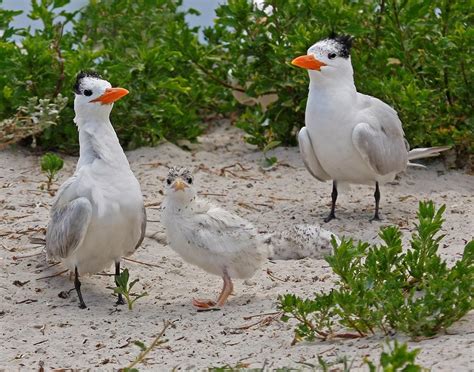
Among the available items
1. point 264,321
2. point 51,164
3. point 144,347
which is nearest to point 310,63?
point 51,164

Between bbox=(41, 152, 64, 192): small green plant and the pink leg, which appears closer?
the pink leg

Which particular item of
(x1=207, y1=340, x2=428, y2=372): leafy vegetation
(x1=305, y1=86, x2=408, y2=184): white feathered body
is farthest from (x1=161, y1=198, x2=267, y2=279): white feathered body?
(x1=305, y1=86, x2=408, y2=184): white feathered body

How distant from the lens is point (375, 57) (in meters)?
7.82

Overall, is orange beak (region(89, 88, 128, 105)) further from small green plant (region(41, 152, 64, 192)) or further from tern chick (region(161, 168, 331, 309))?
small green plant (region(41, 152, 64, 192))

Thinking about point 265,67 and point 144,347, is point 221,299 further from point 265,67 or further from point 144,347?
point 265,67

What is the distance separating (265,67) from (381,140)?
5.85 ft

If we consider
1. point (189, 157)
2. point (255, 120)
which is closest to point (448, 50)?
point (255, 120)

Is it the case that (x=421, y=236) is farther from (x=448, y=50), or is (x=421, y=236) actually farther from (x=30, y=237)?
(x=448, y=50)

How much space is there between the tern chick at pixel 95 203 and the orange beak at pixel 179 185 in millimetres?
197

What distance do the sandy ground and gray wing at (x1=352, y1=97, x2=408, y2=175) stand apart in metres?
0.35

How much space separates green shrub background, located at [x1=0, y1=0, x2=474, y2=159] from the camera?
7559 mm

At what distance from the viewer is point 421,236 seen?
456cm

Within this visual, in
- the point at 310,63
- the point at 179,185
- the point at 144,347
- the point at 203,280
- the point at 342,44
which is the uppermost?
the point at 342,44

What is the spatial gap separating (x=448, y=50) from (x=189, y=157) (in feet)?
6.85
